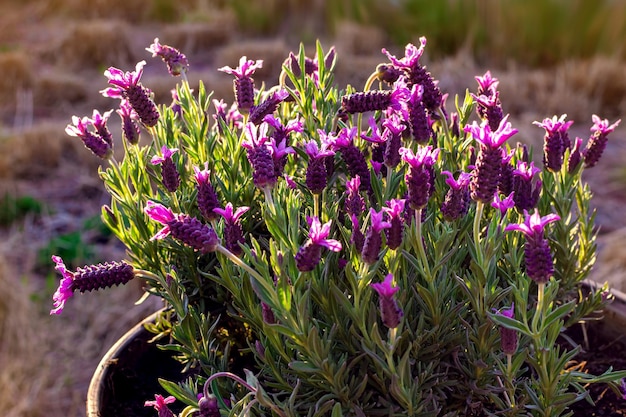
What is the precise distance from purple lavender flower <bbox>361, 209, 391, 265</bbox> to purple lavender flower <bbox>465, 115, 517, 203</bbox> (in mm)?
137

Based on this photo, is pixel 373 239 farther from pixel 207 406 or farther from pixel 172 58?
pixel 172 58

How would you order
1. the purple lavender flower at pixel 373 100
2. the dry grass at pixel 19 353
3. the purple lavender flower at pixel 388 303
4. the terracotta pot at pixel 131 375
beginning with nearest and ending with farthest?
the purple lavender flower at pixel 388 303 → the purple lavender flower at pixel 373 100 → the terracotta pot at pixel 131 375 → the dry grass at pixel 19 353

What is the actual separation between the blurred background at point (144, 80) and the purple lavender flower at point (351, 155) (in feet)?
5.55

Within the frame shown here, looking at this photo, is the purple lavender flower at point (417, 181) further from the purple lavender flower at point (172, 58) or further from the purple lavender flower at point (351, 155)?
the purple lavender flower at point (172, 58)

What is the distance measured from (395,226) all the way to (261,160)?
0.19m

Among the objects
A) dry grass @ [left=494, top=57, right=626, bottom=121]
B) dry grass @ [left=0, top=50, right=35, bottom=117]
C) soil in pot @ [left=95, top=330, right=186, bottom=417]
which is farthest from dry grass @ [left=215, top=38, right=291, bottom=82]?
soil in pot @ [left=95, top=330, right=186, bottom=417]

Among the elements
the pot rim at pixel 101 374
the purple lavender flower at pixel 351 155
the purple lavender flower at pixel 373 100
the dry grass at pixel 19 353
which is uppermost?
the purple lavender flower at pixel 373 100

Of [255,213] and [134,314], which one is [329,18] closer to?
[134,314]

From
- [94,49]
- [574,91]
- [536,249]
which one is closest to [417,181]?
[536,249]

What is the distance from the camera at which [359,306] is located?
3.09 ft

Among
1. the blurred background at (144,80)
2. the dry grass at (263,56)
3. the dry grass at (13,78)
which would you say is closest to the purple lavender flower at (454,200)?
the blurred background at (144,80)

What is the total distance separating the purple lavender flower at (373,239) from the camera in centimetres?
87

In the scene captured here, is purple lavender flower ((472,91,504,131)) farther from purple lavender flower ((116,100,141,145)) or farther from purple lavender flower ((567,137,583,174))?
purple lavender flower ((116,100,141,145))

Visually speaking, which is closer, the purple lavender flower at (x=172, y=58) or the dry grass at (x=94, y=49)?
the purple lavender flower at (x=172, y=58)
